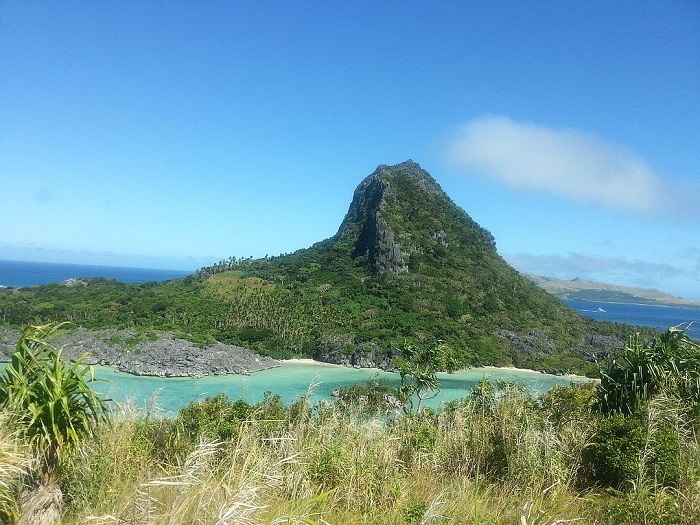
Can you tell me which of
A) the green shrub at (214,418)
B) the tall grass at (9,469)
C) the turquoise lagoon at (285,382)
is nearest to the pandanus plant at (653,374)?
the green shrub at (214,418)

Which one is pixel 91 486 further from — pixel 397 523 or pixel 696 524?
pixel 696 524

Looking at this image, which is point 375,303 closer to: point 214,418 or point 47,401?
point 214,418

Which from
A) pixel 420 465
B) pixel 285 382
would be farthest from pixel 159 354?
pixel 420 465

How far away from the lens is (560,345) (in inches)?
2219

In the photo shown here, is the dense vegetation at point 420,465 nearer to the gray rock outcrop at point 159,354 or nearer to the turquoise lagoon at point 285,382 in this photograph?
the turquoise lagoon at point 285,382

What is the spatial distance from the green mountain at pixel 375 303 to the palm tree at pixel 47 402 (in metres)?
44.1

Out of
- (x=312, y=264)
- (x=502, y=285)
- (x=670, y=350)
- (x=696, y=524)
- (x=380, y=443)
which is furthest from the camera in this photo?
(x=312, y=264)

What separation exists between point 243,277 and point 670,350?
217ft

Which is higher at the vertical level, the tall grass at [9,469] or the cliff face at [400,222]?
the cliff face at [400,222]

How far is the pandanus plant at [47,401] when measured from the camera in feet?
13.2

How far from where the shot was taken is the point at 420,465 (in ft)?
17.8

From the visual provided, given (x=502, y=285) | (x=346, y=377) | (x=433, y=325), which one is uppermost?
(x=502, y=285)

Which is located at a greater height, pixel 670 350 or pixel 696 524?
pixel 670 350

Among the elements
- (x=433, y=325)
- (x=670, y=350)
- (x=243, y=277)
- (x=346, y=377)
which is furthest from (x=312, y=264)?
(x=670, y=350)
